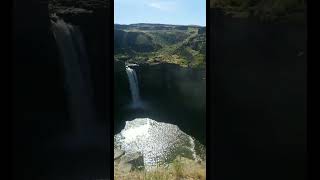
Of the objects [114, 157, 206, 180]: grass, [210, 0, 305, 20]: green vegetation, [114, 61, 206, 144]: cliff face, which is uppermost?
[210, 0, 305, 20]: green vegetation

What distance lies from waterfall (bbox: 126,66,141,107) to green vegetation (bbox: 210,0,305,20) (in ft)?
2.30

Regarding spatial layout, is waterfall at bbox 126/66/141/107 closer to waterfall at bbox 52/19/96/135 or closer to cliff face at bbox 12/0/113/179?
cliff face at bbox 12/0/113/179

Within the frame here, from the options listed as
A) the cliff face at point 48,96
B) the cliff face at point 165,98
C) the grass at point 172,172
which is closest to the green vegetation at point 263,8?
the cliff face at point 165,98

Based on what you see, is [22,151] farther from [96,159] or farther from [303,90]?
[303,90]

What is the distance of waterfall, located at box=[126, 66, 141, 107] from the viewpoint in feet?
7.35

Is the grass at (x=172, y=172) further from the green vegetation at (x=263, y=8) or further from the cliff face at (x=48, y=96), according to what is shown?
the green vegetation at (x=263, y=8)

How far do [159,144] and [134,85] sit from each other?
1.44 ft

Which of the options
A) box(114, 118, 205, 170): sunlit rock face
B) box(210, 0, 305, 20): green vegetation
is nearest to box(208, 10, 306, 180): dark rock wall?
box(210, 0, 305, 20): green vegetation

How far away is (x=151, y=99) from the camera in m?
2.25

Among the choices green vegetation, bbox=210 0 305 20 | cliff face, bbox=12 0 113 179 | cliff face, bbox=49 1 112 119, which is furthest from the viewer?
cliff face, bbox=49 1 112 119

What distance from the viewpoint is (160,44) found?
2322mm

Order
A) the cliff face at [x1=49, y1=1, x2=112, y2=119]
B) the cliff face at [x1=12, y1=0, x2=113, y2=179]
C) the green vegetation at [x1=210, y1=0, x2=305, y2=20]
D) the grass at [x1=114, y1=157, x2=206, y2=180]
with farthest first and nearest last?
the grass at [x1=114, y1=157, x2=206, y2=180] → the cliff face at [x1=49, y1=1, x2=112, y2=119] → the green vegetation at [x1=210, y1=0, x2=305, y2=20] → the cliff face at [x1=12, y1=0, x2=113, y2=179]

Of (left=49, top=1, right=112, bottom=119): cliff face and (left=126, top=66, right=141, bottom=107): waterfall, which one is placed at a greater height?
(left=49, top=1, right=112, bottom=119): cliff face

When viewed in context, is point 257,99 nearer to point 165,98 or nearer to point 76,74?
point 165,98
